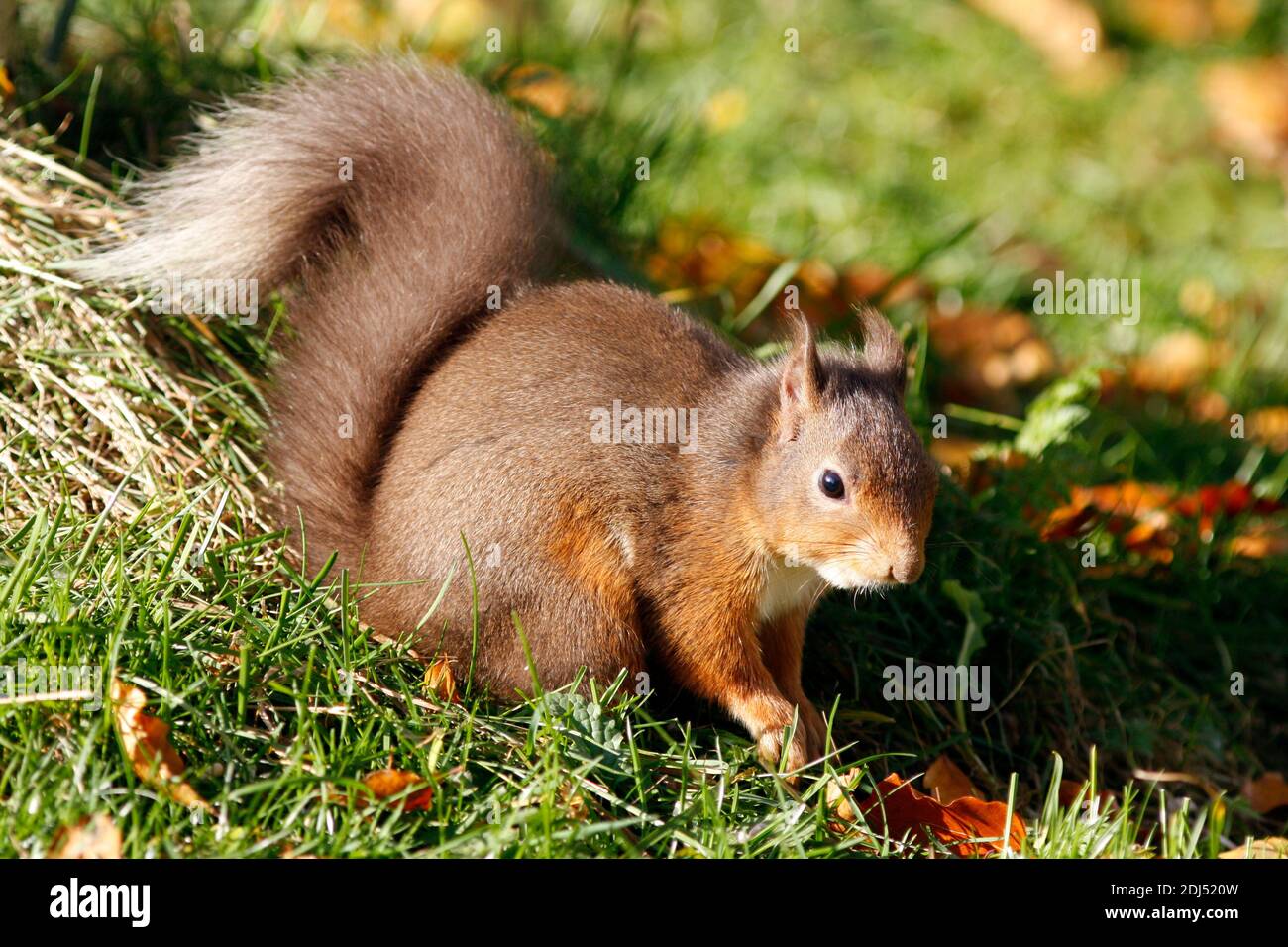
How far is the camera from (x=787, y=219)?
190 inches

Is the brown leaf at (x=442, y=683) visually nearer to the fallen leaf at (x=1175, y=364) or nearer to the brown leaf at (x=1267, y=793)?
the brown leaf at (x=1267, y=793)

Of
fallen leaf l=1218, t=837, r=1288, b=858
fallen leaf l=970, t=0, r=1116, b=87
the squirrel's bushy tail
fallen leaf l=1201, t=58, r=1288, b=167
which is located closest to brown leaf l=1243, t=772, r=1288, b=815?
fallen leaf l=1218, t=837, r=1288, b=858

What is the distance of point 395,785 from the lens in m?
2.10

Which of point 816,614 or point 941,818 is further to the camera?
point 816,614

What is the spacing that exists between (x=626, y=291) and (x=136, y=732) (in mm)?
Answer: 1241

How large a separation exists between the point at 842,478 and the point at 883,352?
14.9 inches

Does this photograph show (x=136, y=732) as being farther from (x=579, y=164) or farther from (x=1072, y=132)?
(x=1072, y=132)

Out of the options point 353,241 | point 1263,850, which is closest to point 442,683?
point 353,241

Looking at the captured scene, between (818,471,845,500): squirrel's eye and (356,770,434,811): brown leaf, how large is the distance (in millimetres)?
822

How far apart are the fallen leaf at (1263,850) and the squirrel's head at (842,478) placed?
2.69 ft

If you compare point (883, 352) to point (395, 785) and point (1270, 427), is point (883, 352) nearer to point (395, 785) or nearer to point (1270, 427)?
point (395, 785)

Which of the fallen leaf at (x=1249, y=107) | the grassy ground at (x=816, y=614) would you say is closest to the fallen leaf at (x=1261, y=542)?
the grassy ground at (x=816, y=614)

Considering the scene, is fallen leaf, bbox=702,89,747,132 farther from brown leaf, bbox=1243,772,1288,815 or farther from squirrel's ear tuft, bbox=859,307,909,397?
brown leaf, bbox=1243,772,1288,815
